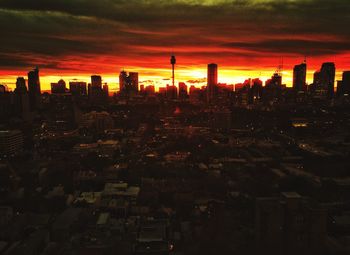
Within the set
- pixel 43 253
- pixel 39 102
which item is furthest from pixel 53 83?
pixel 43 253

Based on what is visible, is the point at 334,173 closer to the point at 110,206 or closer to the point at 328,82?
the point at 110,206

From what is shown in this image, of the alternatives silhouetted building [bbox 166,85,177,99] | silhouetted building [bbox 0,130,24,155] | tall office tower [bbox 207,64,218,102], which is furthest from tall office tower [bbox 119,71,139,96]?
silhouetted building [bbox 0,130,24,155]

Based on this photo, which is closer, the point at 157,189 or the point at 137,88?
the point at 157,189

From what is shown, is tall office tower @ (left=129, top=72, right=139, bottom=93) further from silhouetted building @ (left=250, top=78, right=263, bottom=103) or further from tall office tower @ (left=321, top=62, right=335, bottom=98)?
tall office tower @ (left=321, top=62, right=335, bottom=98)

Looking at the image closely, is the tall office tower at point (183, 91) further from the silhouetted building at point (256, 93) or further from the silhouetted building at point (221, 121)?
the silhouetted building at point (221, 121)

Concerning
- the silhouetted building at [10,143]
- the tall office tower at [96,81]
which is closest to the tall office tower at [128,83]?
the tall office tower at [96,81]

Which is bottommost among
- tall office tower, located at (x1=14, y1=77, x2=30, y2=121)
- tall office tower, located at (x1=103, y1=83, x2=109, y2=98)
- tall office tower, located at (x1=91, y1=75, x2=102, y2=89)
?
tall office tower, located at (x1=14, y1=77, x2=30, y2=121)

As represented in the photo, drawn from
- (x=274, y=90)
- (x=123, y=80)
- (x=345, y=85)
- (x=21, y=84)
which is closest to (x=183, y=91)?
(x=123, y=80)
